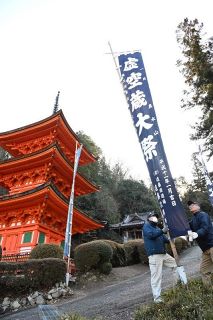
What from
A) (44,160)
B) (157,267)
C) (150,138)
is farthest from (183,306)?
(44,160)

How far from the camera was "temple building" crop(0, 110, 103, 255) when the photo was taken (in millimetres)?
14836

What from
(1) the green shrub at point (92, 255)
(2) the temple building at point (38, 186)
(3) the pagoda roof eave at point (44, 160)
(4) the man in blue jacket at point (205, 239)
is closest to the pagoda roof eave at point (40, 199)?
(2) the temple building at point (38, 186)

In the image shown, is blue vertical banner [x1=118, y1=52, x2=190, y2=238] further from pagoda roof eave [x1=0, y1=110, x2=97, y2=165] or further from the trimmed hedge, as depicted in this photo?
pagoda roof eave [x1=0, y1=110, x2=97, y2=165]

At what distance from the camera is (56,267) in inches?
417

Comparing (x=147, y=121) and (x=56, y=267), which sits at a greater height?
(x=147, y=121)

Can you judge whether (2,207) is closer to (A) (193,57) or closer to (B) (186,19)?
(A) (193,57)

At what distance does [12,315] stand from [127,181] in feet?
116

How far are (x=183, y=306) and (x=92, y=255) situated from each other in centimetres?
932

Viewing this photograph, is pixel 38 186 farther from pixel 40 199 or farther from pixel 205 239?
pixel 205 239

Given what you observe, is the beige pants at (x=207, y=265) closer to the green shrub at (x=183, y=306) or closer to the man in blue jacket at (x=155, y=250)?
the green shrub at (x=183, y=306)

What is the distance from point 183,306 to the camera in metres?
4.07

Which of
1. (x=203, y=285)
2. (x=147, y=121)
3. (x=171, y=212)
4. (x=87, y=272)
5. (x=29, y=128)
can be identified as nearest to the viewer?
(x=203, y=285)

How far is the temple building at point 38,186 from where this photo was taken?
1484 cm

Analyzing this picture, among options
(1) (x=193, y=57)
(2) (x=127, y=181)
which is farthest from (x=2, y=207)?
(2) (x=127, y=181)
